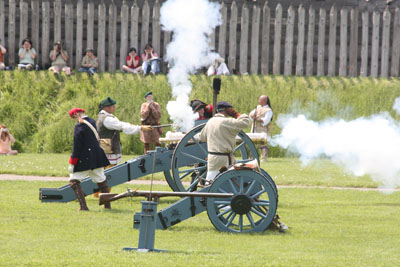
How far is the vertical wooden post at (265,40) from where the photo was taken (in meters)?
22.5

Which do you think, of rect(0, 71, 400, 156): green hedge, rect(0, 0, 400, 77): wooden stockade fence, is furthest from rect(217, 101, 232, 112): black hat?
rect(0, 0, 400, 77): wooden stockade fence

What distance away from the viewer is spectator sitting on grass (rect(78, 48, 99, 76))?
22.0 meters


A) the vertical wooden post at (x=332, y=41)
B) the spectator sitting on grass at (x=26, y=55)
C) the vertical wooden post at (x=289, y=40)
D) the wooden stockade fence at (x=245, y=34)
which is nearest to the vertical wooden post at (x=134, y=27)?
the wooden stockade fence at (x=245, y=34)

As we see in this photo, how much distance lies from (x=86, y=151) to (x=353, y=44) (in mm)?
12810

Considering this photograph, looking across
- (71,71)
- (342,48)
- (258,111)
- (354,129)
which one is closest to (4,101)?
(71,71)

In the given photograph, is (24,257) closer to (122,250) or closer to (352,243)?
(122,250)

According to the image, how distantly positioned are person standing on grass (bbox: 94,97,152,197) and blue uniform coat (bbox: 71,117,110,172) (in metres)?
0.99

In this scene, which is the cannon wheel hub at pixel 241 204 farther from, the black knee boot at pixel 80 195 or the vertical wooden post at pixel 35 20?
the vertical wooden post at pixel 35 20

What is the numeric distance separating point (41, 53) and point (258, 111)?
6794 millimetres

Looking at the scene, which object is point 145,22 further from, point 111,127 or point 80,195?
point 80,195

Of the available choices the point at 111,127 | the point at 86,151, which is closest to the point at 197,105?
the point at 111,127

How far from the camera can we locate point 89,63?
22031mm

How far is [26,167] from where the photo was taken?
1686cm

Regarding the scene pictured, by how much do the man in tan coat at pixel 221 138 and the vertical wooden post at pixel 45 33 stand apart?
12.2 metres
